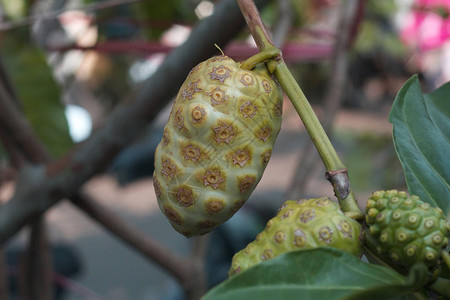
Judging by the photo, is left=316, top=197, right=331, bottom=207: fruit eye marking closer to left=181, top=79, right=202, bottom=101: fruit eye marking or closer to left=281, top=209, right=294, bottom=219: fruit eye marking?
left=281, top=209, right=294, bottom=219: fruit eye marking

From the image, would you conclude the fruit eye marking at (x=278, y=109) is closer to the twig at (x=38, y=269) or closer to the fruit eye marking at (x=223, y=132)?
the fruit eye marking at (x=223, y=132)

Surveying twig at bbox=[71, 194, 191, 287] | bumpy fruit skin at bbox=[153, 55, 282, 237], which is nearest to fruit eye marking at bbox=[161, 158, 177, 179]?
bumpy fruit skin at bbox=[153, 55, 282, 237]

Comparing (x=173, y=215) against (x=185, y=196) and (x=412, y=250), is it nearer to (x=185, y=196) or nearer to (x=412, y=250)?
(x=185, y=196)

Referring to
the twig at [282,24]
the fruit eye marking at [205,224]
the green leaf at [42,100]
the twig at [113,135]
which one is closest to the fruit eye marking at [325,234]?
the fruit eye marking at [205,224]

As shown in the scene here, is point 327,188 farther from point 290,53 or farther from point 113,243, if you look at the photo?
point 290,53

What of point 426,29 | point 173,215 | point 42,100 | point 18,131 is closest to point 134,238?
point 18,131

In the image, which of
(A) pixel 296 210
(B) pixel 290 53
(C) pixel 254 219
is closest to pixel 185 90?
(A) pixel 296 210
